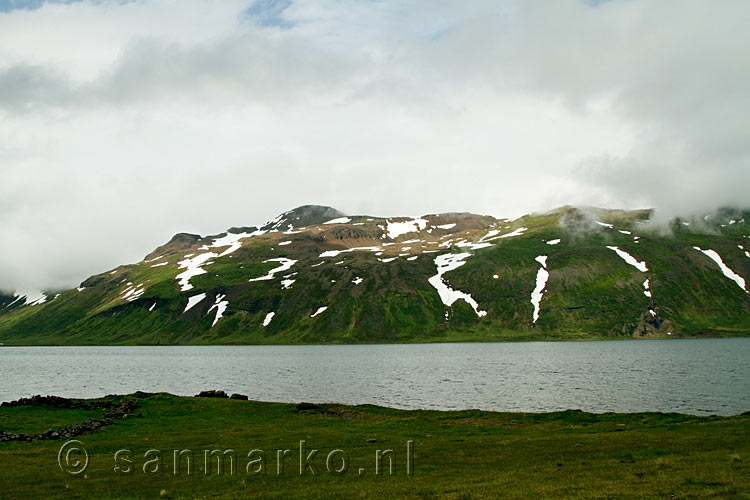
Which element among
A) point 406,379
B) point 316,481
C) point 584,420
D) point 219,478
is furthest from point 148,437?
point 406,379

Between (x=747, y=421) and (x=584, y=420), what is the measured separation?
46.8ft

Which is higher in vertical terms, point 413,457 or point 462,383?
point 413,457

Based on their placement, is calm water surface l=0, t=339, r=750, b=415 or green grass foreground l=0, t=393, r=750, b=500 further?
calm water surface l=0, t=339, r=750, b=415

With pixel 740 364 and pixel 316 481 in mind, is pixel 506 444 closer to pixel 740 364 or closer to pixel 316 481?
pixel 316 481

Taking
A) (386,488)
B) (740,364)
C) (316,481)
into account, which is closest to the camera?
(386,488)

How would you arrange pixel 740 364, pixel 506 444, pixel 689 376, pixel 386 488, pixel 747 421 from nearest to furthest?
1. pixel 386 488
2. pixel 506 444
3. pixel 747 421
4. pixel 689 376
5. pixel 740 364

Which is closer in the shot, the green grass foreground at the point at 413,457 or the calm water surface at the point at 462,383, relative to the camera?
the green grass foreground at the point at 413,457

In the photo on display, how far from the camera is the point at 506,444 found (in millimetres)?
39312

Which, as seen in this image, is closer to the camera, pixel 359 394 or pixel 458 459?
pixel 458 459

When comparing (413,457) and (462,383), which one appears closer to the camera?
(413,457)

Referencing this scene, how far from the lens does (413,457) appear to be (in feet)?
113

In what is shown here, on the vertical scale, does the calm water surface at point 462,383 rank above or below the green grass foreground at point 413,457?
below

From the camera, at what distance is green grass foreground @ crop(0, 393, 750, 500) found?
77.4 feet

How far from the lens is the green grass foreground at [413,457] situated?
2358 cm
